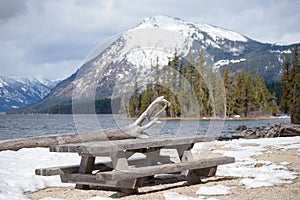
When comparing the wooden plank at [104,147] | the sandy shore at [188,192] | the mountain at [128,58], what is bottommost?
Result: the sandy shore at [188,192]

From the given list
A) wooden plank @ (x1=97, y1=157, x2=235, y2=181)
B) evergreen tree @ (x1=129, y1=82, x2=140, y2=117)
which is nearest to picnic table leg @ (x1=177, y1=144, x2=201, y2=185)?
wooden plank @ (x1=97, y1=157, x2=235, y2=181)

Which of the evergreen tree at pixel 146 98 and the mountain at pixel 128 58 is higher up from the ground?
the mountain at pixel 128 58

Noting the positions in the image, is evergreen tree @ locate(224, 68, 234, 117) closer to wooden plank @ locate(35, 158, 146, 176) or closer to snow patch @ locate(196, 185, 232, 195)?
wooden plank @ locate(35, 158, 146, 176)

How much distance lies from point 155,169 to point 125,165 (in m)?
0.50

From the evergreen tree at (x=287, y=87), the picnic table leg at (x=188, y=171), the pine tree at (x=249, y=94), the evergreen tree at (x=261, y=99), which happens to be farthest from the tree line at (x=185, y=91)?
the evergreen tree at (x=261, y=99)

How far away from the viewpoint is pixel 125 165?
235 inches

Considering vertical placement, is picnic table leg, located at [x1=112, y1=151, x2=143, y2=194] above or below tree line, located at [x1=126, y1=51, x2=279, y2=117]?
below

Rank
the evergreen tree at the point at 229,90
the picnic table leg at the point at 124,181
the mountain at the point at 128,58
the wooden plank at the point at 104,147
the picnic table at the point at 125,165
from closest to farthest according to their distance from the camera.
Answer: the wooden plank at the point at 104,147 < the picnic table at the point at 125,165 < the picnic table leg at the point at 124,181 < the mountain at the point at 128,58 < the evergreen tree at the point at 229,90

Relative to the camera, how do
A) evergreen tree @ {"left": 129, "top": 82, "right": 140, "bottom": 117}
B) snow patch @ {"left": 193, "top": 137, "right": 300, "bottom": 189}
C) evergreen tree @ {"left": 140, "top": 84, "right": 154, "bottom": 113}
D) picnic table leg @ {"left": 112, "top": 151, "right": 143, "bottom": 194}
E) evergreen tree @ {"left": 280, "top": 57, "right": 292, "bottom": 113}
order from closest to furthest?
picnic table leg @ {"left": 112, "top": 151, "right": 143, "bottom": 194} < snow patch @ {"left": 193, "top": 137, "right": 300, "bottom": 189} < evergreen tree @ {"left": 129, "top": 82, "right": 140, "bottom": 117} < evergreen tree @ {"left": 140, "top": 84, "right": 154, "bottom": 113} < evergreen tree @ {"left": 280, "top": 57, "right": 292, "bottom": 113}

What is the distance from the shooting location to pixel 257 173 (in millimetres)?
7953

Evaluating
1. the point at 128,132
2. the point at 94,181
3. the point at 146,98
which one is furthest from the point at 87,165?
the point at 146,98

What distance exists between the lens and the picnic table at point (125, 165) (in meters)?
5.71

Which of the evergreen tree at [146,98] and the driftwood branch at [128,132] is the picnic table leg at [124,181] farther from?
the evergreen tree at [146,98]

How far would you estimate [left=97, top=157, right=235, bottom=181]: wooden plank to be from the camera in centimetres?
561
